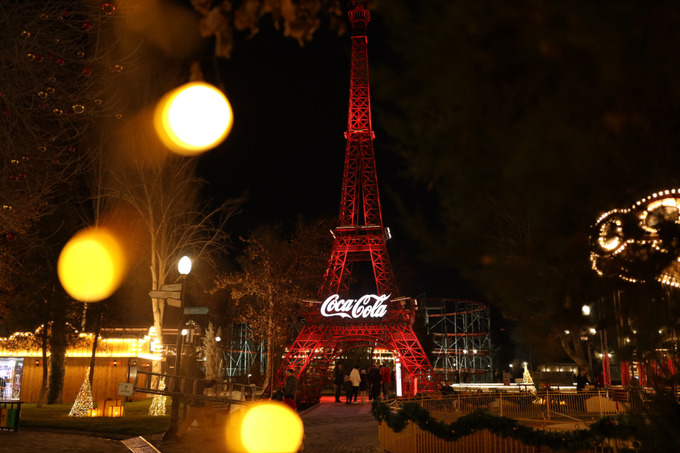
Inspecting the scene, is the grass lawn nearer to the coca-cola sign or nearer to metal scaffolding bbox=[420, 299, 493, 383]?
the coca-cola sign

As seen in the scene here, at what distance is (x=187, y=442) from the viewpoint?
44.2ft

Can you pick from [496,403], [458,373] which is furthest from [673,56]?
[458,373]

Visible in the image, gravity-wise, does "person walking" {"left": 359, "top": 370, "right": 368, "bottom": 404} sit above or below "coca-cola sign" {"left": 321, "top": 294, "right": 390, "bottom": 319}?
below

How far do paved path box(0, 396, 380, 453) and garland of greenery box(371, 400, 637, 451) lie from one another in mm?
2211

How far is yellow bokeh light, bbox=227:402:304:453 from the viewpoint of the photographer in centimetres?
1242

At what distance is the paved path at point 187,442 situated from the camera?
12414 millimetres

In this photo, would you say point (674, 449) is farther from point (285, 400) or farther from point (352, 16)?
point (352, 16)

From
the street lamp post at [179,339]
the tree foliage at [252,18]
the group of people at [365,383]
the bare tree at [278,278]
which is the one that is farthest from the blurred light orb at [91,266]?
the tree foliage at [252,18]

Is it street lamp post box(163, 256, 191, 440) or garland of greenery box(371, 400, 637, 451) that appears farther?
street lamp post box(163, 256, 191, 440)

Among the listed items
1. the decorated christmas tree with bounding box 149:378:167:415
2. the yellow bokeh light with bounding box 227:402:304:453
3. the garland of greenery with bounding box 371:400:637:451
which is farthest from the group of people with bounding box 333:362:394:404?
the garland of greenery with bounding box 371:400:637:451

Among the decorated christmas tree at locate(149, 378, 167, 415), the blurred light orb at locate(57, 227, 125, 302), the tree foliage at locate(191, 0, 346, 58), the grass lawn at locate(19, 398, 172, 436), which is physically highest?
the blurred light orb at locate(57, 227, 125, 302)

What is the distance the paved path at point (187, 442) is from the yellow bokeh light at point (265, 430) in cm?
37

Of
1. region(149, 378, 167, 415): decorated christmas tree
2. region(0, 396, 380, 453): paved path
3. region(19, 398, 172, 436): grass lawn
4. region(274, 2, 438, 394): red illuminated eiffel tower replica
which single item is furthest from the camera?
region(274, 2, 438, 394): red illuminated eiffel tower replica

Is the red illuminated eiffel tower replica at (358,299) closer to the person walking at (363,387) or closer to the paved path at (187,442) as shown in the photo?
the person walking at (363,387)
